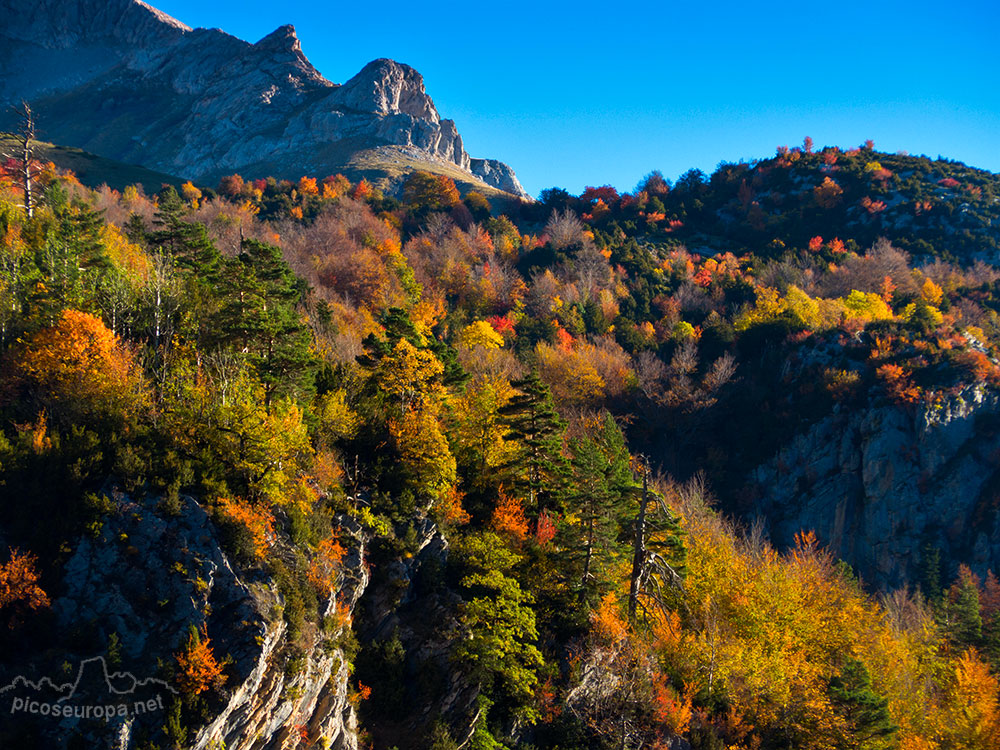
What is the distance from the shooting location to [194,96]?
136750mm

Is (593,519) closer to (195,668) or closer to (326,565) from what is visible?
(326,565)

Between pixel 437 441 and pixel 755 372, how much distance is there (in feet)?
152

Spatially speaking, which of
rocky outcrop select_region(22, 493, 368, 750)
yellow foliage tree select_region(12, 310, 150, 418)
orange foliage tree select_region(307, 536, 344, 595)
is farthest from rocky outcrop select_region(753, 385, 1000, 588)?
yellow foliage tree select_region(12, 310, 150, 418)

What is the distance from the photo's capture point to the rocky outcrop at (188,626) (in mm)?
14422

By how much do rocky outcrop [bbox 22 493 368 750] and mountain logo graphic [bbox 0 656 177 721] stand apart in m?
0.11

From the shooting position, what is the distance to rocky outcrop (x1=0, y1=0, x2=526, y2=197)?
122688 mm

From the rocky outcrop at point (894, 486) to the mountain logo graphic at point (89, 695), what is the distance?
161 feet

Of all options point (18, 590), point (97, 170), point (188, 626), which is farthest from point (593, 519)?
point (97, 170)

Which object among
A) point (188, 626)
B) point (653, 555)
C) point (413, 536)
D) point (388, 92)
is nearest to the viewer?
point (188, 626)

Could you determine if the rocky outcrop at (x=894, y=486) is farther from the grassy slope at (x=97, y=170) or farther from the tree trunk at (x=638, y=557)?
the grassy slope at (x=97, y=170)

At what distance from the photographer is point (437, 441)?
84.7 feet

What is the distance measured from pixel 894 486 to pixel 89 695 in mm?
55974

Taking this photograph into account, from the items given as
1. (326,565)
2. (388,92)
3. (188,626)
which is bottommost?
(188,626)

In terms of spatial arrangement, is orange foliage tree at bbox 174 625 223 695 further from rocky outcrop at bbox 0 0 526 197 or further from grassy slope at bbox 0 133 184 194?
rocky outcrop at bbox 0 0 526 197
